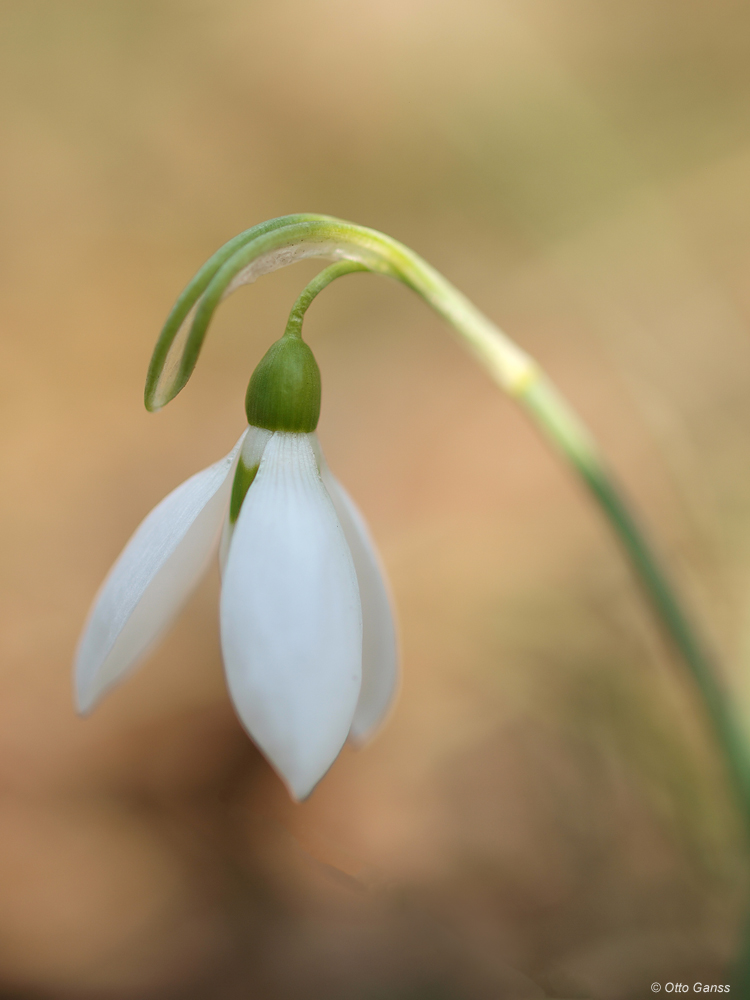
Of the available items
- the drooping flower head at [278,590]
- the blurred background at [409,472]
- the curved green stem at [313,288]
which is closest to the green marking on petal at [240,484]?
the drooping flower head at [278,590]

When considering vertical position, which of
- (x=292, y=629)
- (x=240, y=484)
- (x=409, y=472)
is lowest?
(x=292, y=629)

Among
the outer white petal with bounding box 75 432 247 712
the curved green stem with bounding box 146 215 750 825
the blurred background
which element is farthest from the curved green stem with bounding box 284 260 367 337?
the blurred background

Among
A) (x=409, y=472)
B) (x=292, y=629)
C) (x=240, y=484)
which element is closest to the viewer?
(x=292, y=629)

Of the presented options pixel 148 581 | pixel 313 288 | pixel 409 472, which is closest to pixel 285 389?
pixel 313 288

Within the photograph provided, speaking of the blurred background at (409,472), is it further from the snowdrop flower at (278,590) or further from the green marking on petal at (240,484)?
the green marking on petal at (240,484)

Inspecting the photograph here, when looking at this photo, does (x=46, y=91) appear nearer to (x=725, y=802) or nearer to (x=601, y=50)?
(x=601, y=50)

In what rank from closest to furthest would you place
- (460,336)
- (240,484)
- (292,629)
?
(292,629)
(240,484)
(460,336)

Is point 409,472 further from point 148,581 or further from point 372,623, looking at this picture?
point 148,581

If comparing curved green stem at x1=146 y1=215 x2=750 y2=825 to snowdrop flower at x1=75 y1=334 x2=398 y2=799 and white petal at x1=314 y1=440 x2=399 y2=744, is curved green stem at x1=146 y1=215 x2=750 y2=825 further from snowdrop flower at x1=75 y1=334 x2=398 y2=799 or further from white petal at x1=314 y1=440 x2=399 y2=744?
white petal at x1=314 y1=440 x2=399 y2=744
